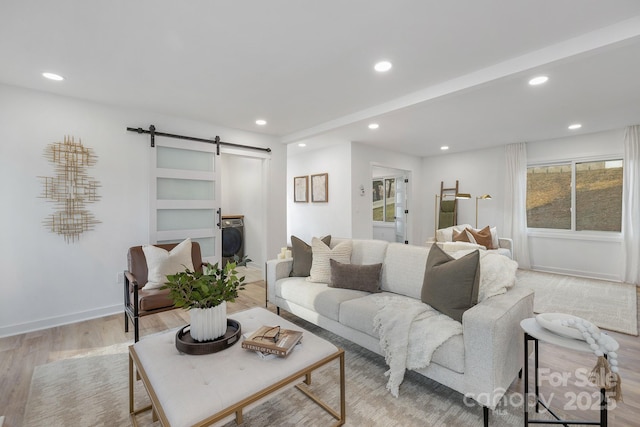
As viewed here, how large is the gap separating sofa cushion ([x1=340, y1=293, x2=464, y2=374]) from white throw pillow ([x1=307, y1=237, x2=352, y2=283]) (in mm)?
517

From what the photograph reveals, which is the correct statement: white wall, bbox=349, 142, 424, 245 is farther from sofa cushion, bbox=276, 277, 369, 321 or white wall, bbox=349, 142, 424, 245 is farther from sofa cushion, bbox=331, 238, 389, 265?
sofa cushion, bbox=276, 277, 369, 321

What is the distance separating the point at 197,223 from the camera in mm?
3986

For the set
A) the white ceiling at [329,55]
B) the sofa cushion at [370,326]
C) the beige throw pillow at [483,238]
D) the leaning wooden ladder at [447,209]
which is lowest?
the sofa cushion at [370,326]

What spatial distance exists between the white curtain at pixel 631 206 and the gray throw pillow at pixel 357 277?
470 cm

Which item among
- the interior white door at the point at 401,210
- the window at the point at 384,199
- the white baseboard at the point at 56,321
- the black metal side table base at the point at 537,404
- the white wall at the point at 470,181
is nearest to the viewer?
the black metal side table base at the point at 537,404

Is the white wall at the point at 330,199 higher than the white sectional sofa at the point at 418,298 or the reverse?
higher

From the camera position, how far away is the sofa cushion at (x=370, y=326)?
64.6 inches

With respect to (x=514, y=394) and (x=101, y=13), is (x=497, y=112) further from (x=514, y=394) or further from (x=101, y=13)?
(x=101, y=13)

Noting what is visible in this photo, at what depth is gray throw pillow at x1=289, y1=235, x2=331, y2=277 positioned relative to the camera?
3.02m

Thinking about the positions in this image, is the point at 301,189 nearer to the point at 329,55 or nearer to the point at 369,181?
the point at 369,181

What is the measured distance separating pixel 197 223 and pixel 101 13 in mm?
2614

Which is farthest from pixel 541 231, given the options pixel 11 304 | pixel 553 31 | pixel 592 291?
pixel 11 304

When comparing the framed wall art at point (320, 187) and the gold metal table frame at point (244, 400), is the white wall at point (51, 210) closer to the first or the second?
the gold metal table frame at point (244, 400)

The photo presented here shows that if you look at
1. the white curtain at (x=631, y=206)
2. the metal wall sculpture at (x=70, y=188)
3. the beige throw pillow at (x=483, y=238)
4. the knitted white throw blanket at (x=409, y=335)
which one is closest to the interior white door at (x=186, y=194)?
the metal wall sculpture at (x=70, y=188)
